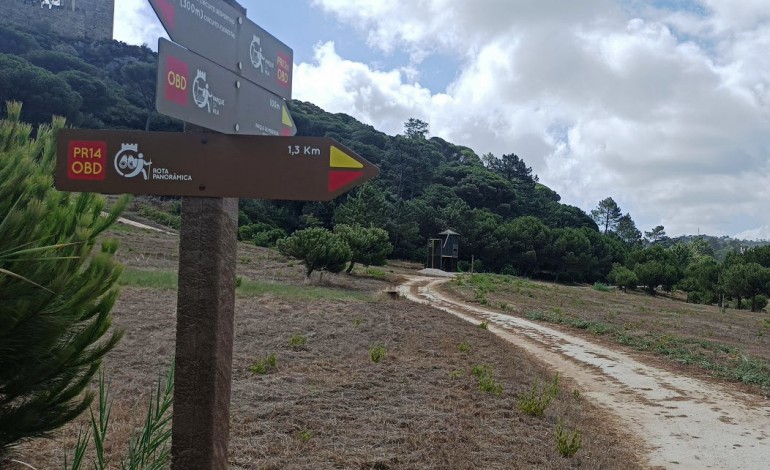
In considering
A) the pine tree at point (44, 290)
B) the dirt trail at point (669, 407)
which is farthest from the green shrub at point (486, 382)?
the pine tree at point (44, 290)

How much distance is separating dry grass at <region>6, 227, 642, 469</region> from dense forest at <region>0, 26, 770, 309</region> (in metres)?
30.6

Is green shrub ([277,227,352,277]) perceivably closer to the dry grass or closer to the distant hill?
the dry grass

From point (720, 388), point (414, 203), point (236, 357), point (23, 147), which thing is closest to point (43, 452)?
point (23, 147)

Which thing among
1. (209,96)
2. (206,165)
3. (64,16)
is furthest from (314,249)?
(64,16)

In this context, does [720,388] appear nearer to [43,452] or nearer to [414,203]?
[43,452]

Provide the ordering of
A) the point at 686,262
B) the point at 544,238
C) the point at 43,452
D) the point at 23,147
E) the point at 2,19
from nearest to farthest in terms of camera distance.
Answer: the point at 23,147 → the point at 43,452 → the point at 544,238 → the point at 686,262 → the point at 2,19

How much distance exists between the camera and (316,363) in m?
8.13

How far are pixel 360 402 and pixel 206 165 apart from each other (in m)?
4.24

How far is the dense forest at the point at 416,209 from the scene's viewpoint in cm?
4766

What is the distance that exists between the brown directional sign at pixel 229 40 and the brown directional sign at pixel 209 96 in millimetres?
49

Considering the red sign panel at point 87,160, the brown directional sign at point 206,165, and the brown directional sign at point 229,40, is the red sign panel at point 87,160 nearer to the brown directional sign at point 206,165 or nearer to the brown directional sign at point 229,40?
the brown directional sign at point 206,165

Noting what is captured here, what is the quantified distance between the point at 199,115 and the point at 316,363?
5.91m

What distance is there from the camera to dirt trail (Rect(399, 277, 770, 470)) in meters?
6.56

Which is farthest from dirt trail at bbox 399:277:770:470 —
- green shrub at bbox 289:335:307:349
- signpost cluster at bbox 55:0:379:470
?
signpost cluster at bbox 55:0:379:470
